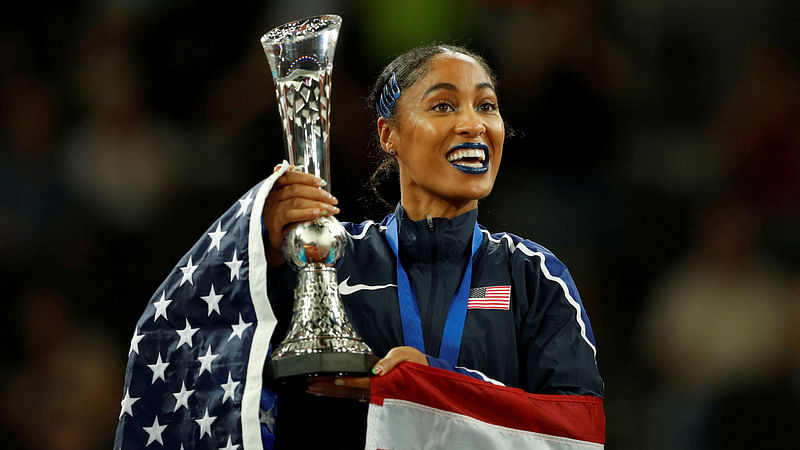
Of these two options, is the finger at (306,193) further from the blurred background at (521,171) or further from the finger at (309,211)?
the blurred background at (521,171)

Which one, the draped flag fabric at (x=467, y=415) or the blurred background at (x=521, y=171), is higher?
the blurred background at (x=521, y=171)

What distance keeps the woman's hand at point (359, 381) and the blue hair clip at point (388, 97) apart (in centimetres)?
76

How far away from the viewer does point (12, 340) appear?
134 inches

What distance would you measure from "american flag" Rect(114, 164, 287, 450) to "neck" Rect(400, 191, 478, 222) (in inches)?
19.3

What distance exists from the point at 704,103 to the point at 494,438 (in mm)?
2361

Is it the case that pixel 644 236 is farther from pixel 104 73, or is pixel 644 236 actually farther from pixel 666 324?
pixel 104 73

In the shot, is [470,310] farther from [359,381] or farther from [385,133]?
[385,133]

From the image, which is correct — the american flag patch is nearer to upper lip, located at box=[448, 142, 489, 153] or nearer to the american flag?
upper lip, located at box=[448, 142, 489, 153]

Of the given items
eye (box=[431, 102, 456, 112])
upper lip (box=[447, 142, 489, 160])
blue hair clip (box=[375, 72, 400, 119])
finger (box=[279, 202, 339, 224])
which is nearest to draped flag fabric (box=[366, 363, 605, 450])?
finger (box=[279, 202, 339, 224])

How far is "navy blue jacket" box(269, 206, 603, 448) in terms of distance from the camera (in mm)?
2047

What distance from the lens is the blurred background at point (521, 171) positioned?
11.2 ft

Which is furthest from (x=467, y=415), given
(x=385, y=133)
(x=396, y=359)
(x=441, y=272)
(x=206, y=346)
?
(x=385, y=133)

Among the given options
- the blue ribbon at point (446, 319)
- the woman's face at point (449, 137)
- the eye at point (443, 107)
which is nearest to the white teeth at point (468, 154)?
the woman's face at point (449, 137)

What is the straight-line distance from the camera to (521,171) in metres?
3.71
